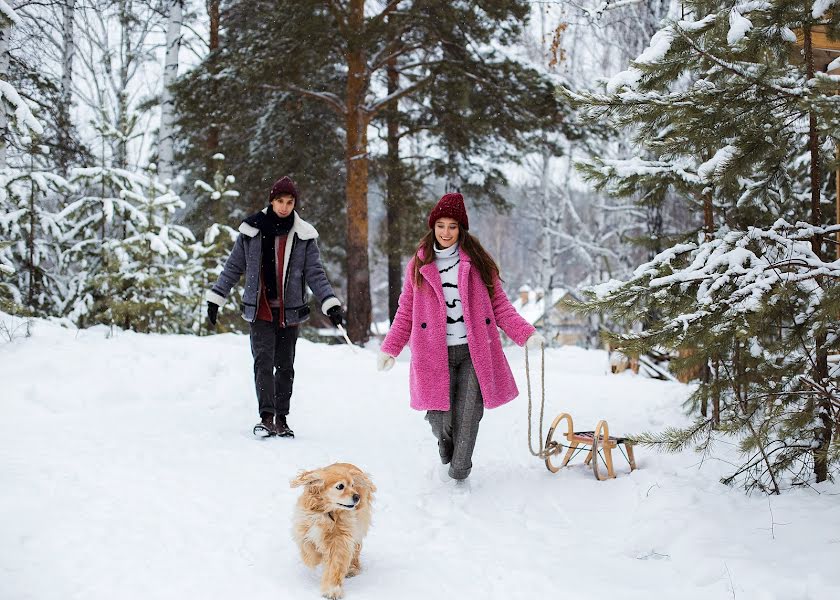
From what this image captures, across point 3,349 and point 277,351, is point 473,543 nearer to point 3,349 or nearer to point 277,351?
point 277,351

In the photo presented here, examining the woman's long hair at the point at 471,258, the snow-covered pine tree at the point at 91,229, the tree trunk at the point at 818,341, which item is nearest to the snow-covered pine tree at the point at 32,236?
the snow-covered pine tree at the point at 91,229

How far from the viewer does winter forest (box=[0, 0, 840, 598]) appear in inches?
151

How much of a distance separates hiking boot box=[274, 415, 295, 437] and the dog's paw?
9.60 ft

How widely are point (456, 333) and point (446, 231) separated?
734 millimetres

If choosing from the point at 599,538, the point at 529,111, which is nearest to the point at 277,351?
the point at 599,538

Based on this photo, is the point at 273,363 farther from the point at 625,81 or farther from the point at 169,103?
the point at 169,103

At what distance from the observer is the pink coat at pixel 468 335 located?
4.64 meters

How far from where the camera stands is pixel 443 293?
4.73 meters

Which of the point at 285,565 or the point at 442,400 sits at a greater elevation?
the point at 442,400

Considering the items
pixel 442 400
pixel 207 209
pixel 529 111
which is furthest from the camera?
pixel 207 209

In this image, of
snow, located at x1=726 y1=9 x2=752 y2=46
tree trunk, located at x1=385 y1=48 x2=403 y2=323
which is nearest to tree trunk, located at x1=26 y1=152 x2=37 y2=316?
tree trunk, located at x1=385 y1=48 x2=403 y2=323

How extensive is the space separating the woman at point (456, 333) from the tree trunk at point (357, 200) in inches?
331

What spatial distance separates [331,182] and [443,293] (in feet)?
39.9

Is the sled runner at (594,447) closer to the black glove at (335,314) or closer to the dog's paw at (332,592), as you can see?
the black glove at (335,314)
